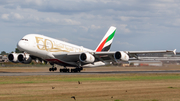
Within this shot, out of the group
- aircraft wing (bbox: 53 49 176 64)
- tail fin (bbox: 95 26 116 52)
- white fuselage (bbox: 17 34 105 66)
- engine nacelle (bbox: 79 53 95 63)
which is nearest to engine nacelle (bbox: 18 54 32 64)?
white fuselage (bbox: 17 34 105 66)

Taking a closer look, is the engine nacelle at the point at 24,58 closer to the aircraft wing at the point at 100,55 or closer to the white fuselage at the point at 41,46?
the white fuselage at the point at 41,46

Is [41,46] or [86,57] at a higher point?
[41,46]

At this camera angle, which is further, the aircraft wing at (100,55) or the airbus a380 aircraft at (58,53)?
the aircraft wing at (100,55)

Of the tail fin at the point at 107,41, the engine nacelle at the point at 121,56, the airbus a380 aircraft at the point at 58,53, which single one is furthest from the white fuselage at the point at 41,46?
the tail fin at the point at 107,41

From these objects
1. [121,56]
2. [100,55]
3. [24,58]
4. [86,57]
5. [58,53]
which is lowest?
[121,56]

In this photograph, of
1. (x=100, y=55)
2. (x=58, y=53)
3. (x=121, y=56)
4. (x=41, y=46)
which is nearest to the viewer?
(x=41, y=46)

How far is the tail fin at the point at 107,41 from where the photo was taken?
6025cm

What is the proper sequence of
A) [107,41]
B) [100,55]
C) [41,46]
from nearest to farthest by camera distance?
1. [41,46]
2. [100,55]
3. [107,41]

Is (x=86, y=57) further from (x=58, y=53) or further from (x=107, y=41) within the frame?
(x=107, y=41)

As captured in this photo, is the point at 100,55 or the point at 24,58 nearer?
the point at 100,55

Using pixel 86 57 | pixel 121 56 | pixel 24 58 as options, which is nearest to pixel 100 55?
pixel 86 57

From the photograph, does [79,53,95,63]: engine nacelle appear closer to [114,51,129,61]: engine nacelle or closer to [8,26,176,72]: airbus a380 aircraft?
[8,26,176,72]: airbus a380 aircraft

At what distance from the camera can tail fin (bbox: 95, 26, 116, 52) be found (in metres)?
60.2

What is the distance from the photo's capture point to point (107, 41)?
202 feet
